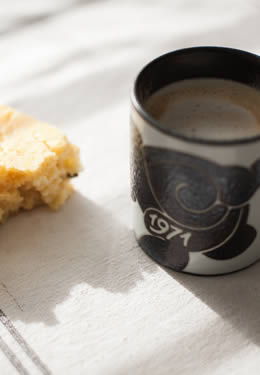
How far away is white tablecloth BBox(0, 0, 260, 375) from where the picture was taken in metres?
0.71

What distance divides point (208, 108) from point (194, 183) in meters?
0.16

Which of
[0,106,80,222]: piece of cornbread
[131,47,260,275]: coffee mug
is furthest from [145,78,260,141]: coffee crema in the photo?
[0,106,80,222]: piece of cornbread

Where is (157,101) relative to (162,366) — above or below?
above

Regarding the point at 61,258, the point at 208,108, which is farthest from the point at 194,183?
the point at 61,258

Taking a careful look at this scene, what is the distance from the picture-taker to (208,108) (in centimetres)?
76

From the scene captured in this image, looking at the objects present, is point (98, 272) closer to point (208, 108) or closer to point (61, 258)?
point (61, 258)

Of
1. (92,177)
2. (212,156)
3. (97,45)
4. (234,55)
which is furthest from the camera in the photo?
(97,45)

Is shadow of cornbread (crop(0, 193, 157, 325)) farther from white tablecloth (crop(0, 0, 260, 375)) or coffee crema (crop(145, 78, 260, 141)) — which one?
coffee crema (crop(145, 78, 260, 141))

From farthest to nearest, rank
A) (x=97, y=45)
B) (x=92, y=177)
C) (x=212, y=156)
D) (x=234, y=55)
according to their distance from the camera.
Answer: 1. (x=97, y=45)
2. (x=92, y=177)
3. (x=234, y=55)
4. (x=212, y=156)

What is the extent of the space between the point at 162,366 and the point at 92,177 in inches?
14.0

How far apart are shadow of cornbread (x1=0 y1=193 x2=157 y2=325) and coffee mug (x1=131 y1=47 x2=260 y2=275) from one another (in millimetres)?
48

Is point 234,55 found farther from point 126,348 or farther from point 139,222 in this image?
point 126,348

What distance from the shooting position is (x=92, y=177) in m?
0.93

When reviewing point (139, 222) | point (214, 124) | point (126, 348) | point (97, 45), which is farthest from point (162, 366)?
point (97, 45)
